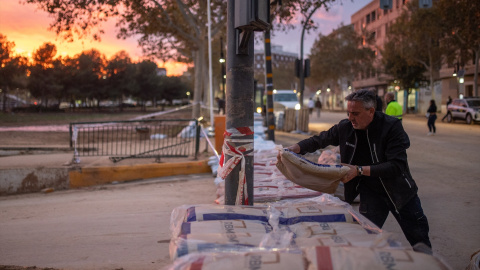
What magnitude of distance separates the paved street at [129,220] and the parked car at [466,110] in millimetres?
18056

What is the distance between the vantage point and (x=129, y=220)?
569 centimetres

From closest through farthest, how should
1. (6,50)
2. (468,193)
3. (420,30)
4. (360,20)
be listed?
(468,193), (420,30), (6,50), (360,20)

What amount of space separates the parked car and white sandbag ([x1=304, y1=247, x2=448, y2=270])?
26608 millimetres

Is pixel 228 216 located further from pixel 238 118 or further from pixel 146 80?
pixel 146 80

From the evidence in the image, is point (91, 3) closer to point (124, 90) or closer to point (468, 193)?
point (468, 193)

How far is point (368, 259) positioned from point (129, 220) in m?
4.15

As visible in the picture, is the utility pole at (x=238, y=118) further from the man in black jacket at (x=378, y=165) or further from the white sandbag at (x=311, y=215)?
the man in black jacket at (x=378, y=165)

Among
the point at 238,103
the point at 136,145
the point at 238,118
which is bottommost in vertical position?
the point at 136,145

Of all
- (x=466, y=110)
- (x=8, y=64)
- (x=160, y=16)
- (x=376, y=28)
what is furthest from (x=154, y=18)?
(x=376, y=28)

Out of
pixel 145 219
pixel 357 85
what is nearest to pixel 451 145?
pixel 145 219

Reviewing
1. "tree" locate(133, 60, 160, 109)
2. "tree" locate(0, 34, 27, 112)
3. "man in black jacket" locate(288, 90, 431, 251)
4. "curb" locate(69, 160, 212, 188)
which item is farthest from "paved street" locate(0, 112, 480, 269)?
"tree" locate(133, 60, 160, 109)

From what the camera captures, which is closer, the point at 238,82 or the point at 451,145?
the point at 238,82

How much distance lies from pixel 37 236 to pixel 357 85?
76.4 m

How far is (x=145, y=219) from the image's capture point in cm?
→ 571
